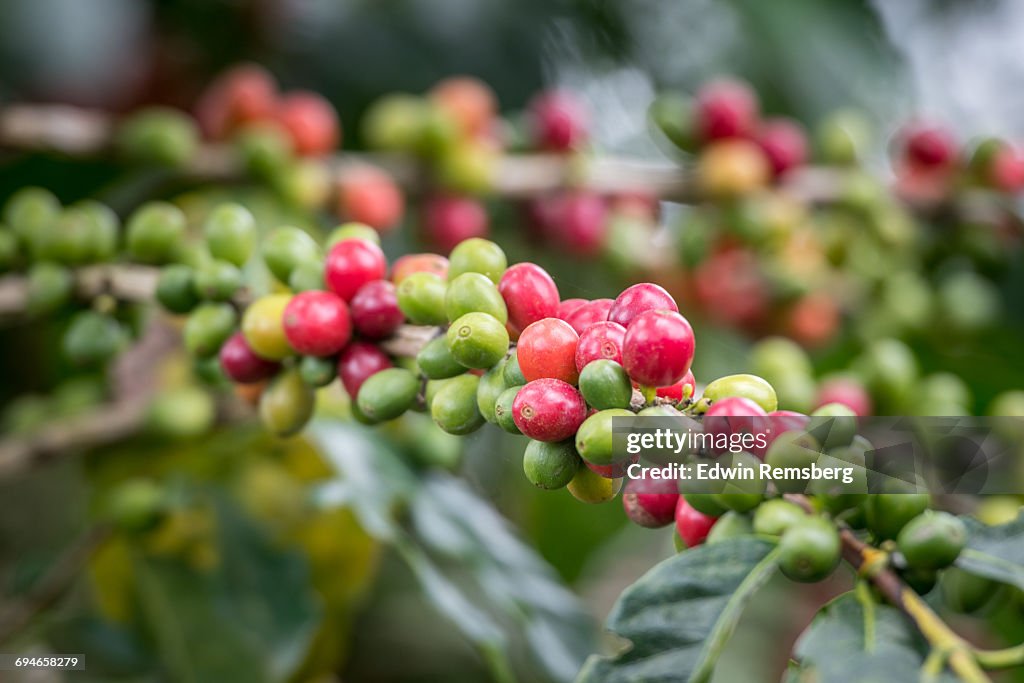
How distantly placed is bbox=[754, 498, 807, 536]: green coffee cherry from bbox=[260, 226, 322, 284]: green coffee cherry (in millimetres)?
340

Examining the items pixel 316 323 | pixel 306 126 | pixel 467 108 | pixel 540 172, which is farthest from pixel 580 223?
pixel 316 323

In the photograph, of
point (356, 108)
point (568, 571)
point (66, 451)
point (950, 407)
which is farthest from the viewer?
point (356, 108)

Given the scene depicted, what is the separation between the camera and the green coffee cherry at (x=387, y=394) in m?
0.51

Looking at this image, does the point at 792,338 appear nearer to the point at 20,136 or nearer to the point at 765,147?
the point at 765,147

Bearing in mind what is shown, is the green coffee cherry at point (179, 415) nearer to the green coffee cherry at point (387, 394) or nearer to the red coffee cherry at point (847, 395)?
the green coffee cherry at point (387, 394)

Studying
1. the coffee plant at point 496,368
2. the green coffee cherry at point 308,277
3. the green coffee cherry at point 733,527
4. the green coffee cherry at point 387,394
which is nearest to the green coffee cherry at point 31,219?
the coffee plant at point 496,368

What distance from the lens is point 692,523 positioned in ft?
1.71

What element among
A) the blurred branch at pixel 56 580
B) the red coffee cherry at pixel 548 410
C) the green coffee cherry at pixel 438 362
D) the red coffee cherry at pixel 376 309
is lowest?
the blurred branch at pixel 56 580

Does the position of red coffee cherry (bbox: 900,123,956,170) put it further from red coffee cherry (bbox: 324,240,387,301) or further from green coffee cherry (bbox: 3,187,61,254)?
green coffee cherry (bbox: 3,187,61,254)

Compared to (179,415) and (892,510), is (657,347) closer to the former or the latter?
(892,510)

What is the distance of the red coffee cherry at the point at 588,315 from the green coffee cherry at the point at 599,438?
71 mm

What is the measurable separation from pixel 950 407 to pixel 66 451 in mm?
957

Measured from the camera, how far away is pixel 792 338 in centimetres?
138

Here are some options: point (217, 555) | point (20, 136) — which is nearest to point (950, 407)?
point (217, 555)
